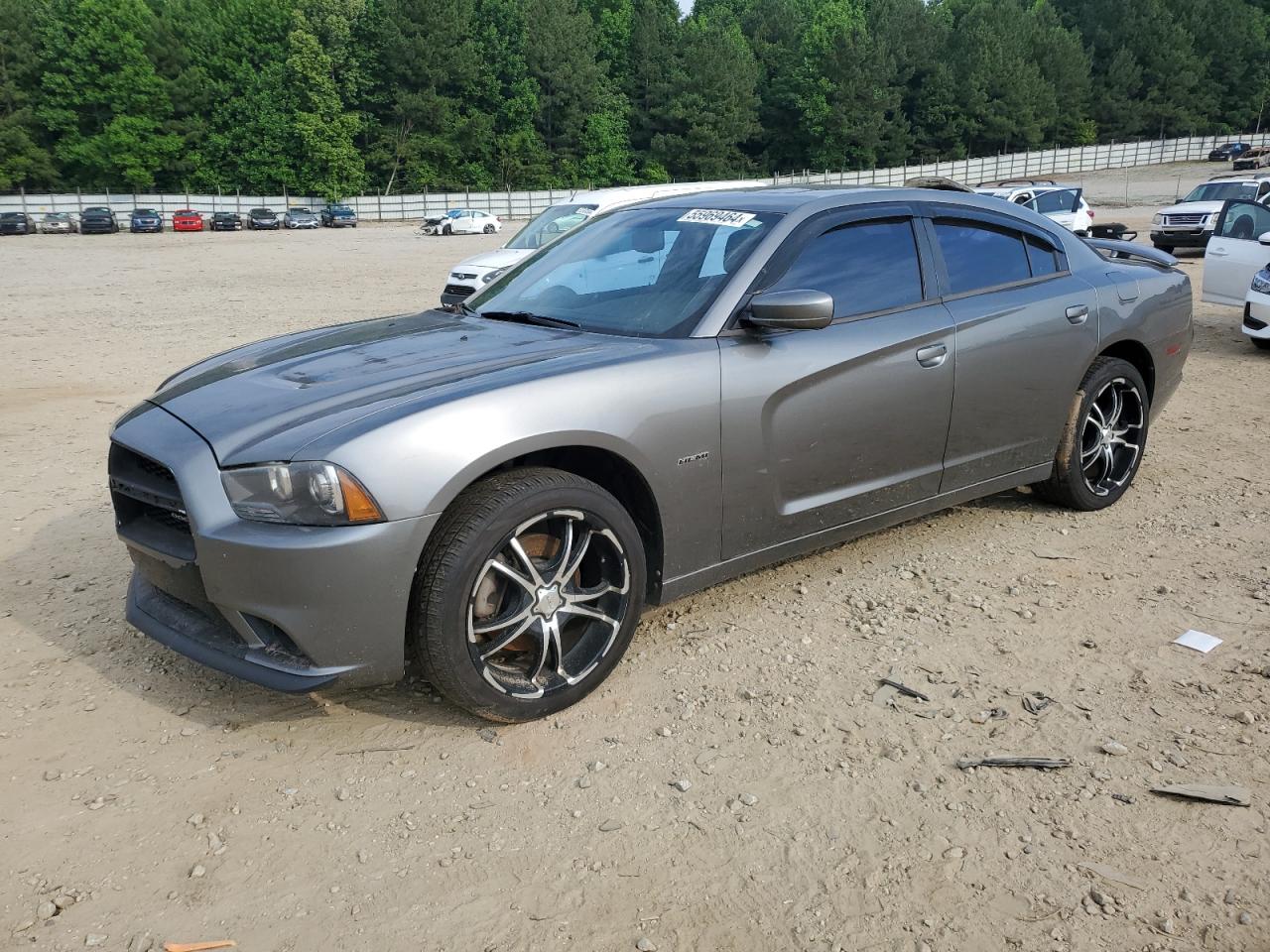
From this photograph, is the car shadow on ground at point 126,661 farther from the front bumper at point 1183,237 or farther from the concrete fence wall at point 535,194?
the concrete fence wall at point 535,194

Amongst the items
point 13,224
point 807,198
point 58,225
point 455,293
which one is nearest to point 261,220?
point 58,225

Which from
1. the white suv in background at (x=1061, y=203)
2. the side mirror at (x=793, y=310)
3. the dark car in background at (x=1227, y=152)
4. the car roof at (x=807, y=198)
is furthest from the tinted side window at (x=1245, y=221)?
the dark car in background at (x=1227, y=152)

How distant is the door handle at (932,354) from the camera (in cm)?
426

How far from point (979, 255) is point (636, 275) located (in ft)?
5.44

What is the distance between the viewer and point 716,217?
4211 millimetres

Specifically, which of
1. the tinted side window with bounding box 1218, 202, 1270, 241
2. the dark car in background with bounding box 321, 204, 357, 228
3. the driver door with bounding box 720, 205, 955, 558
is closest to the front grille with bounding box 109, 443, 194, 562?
the driver door with bounding box 720, 205, 955, 558

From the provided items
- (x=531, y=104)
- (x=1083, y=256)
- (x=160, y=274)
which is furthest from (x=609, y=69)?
(x=1083, y=256)

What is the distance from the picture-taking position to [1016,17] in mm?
97000

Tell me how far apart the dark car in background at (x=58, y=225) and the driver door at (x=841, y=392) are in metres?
53.7

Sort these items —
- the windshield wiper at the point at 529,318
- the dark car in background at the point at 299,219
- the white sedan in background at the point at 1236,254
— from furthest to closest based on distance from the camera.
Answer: the dark car in background at the point at 299,219 < the white sedan in background at the point at 1236,254 < the windshield wiper at the point at 529,318

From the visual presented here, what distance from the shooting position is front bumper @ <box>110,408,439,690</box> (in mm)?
2945

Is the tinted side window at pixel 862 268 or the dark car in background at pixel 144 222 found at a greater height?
the tinted side window at pixel 862 268

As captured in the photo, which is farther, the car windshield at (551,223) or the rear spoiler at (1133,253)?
the car windshield at (551,223)

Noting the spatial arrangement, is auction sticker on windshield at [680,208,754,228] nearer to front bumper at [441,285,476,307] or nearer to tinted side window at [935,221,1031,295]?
tinted side window at [935,221,1031,295]
